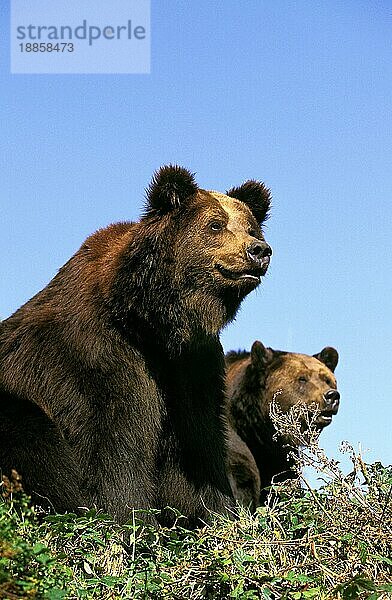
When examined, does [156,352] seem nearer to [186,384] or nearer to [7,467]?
[186,384]

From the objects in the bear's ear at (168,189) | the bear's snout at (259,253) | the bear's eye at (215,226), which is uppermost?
the bear's ear at (168,189)

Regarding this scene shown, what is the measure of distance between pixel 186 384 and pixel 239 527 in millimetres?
1914

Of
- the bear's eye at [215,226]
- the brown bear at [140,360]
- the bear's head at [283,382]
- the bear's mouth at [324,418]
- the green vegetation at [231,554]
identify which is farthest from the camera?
the bear's head at [283,382]

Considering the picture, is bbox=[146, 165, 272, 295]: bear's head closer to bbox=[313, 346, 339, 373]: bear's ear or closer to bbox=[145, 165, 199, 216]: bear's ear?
bbox=[145, 165, 199, 216]: bear's ear

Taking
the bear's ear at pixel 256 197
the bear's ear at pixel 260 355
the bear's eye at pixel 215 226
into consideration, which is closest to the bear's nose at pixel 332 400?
the bear's ear at pixel 260 355

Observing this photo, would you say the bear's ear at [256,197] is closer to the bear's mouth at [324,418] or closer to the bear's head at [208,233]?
the bear's head at [208,233]

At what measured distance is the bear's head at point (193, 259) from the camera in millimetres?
7000

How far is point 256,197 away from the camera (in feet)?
25.4

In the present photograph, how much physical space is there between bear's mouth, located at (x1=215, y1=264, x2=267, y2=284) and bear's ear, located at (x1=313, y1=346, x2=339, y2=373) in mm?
4414

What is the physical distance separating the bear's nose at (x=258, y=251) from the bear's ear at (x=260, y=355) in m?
4.15

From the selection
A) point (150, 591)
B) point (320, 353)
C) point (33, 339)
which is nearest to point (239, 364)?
point (320, 353)

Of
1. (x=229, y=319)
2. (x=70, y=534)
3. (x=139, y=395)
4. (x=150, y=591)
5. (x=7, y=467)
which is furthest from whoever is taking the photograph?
(x=229, y=319)

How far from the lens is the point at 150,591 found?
4.57 meters

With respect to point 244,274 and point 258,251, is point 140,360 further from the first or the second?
point 258,251
